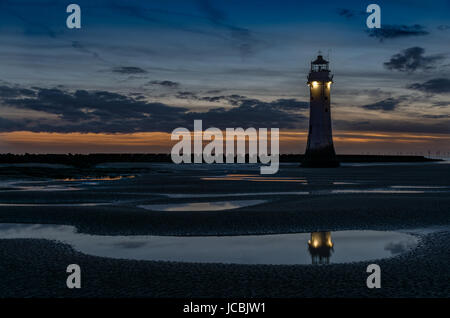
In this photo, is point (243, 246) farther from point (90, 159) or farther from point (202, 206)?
point (90, 159)

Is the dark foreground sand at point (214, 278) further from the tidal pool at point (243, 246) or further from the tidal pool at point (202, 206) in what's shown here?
the tidal pool at point (202, 206)

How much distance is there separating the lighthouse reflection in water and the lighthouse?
1815 inches

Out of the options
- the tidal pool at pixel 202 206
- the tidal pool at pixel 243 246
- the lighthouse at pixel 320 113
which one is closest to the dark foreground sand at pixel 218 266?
the tidal pool at pixel 243 246

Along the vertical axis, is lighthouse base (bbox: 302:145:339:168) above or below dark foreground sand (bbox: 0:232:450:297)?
above

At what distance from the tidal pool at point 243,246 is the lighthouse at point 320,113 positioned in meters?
45.6

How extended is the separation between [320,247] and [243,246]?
Result: 1.87 metres

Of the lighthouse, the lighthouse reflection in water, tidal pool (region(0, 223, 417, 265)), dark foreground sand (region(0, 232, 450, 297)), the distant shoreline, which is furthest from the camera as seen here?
the distant shoreline

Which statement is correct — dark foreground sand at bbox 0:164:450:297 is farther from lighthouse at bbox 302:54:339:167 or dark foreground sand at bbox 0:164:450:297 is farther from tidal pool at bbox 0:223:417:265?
lighthouse at bbox 302:54:339:167

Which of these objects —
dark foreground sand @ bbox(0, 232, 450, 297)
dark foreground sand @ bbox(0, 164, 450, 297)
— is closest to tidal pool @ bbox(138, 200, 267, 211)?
dark foreground sand @ bbox(0, 164, 450, 297)

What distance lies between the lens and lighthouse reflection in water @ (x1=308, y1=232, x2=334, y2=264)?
9.60m

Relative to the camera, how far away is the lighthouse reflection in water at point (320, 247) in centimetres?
960

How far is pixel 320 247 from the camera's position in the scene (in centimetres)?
1089
